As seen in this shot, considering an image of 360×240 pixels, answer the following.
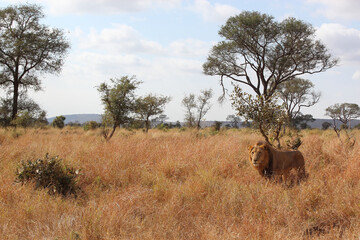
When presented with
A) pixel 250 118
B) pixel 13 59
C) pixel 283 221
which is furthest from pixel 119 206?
pixel 13 59

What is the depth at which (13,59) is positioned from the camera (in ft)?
68.5

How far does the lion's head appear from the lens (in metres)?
5.13

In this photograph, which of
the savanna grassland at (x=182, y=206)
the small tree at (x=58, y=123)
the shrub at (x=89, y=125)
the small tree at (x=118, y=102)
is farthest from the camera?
the small tree at (x=58, y=123)

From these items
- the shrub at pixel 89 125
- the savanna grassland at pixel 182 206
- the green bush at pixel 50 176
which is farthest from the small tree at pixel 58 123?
the green bush at pixel 50 176

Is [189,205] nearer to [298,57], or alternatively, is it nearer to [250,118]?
[250,118]

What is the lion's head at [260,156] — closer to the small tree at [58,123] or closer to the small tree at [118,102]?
the small tree at [118,102]

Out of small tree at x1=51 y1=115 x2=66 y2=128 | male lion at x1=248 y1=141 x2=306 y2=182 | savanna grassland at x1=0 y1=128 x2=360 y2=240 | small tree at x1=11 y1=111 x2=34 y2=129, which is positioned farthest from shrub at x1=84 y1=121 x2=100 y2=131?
male lion at x1=248 y1=141 x2=306 y2=182

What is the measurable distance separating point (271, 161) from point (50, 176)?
371cm

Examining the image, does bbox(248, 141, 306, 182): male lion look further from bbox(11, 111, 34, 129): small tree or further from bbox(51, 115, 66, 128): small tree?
bbox(51, 115, 66, 128): small tree

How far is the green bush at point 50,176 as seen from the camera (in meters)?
5.20

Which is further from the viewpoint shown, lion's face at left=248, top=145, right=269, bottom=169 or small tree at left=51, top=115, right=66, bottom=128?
small tree at left=51, top=115, right=66, bottom=128

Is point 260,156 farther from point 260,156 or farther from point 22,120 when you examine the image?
point 22,120

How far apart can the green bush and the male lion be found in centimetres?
301

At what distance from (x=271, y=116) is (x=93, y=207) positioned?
5.24m
